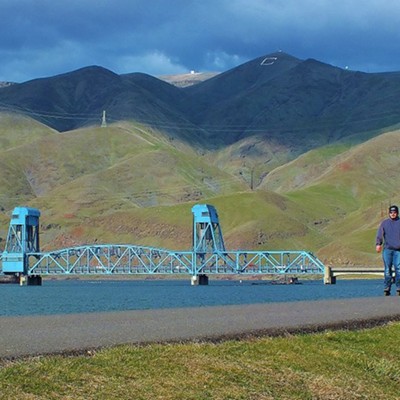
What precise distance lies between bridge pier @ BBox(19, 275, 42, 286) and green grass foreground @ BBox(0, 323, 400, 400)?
167 meters

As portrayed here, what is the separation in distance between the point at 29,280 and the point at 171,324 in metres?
166

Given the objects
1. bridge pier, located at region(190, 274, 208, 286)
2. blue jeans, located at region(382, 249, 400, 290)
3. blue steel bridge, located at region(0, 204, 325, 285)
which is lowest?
bridge pier, located at region(190, 274, 208, 286)

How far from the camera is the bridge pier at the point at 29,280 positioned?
178 metres

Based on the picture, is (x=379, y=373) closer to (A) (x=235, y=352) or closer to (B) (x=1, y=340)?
(A) (x=235, y=352)

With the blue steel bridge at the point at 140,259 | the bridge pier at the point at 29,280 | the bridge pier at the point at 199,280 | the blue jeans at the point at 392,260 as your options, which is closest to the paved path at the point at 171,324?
the blue jeans at the point at 392,260

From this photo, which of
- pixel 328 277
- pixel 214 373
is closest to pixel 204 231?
pixel 328 277

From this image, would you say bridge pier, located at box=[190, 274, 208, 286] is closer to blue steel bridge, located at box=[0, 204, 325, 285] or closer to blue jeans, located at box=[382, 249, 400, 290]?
blue steel bridge, located at box=[0, 204, 325, 285]

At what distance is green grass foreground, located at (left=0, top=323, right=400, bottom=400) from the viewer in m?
10.5

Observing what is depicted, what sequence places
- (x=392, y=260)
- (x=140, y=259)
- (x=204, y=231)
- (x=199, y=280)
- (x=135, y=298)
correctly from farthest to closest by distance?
(x=204, y=231) < (x=140, y=259) < (x=199, y=280) < (x=135, y=298) < (x=392, y=260)

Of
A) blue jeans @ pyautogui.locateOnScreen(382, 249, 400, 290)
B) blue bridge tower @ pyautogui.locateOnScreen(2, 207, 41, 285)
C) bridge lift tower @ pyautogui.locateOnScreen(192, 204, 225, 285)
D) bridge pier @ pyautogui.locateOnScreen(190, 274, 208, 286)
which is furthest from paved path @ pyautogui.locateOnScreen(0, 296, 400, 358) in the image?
bridge lift tower @ pyautogui.locateOnScreen(192, 204, 225, 285)

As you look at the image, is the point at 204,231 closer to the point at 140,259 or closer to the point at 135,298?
the point at 140,259

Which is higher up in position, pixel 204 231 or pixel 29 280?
pixel 204 231

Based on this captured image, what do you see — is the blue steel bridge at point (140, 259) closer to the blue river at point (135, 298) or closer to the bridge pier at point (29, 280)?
the bridge pier at point (29, 280)

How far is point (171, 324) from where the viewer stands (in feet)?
54.9
